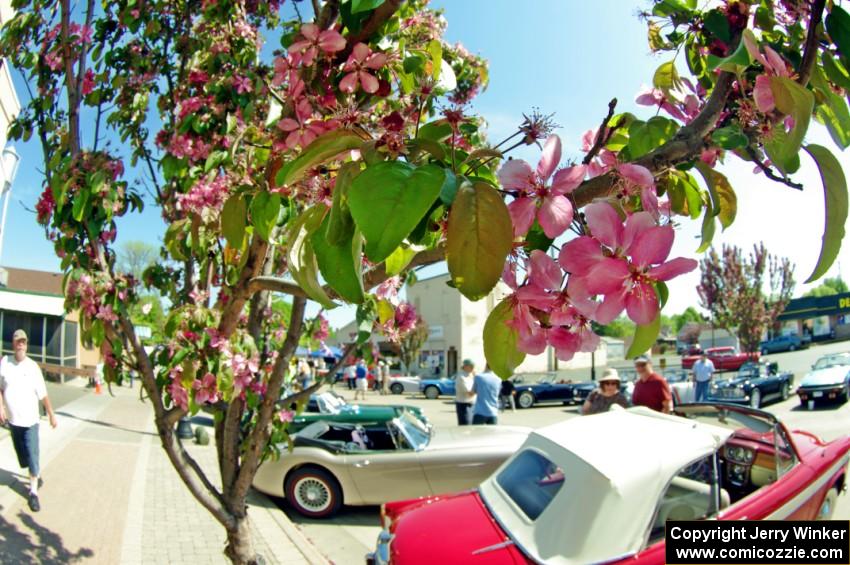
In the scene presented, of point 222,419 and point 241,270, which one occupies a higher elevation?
point 241,270

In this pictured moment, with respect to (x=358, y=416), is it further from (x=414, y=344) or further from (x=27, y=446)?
(x=414, y=344)

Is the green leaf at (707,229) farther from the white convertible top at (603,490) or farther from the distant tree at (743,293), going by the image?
the distant tree at (743,293)

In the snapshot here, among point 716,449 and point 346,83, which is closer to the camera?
point 346,83

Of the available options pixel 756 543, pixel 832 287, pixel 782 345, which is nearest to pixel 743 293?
pixel 782 345

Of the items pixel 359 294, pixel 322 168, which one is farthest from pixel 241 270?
pixel 359 294

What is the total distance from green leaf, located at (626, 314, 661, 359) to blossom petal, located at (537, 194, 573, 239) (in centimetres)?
22

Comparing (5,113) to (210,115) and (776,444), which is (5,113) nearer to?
(210,115)

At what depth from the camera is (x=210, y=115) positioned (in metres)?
3.46

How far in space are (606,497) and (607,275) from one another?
113 inches

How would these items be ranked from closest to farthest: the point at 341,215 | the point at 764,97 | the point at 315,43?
the point at 341,215 → the point at 764,97 → the point at 315,43

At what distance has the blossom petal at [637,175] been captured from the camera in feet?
2.76

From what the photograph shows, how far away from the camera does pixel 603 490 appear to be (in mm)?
3264

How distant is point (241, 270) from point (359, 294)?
1.80 metres

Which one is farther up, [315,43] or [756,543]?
[315,43]
